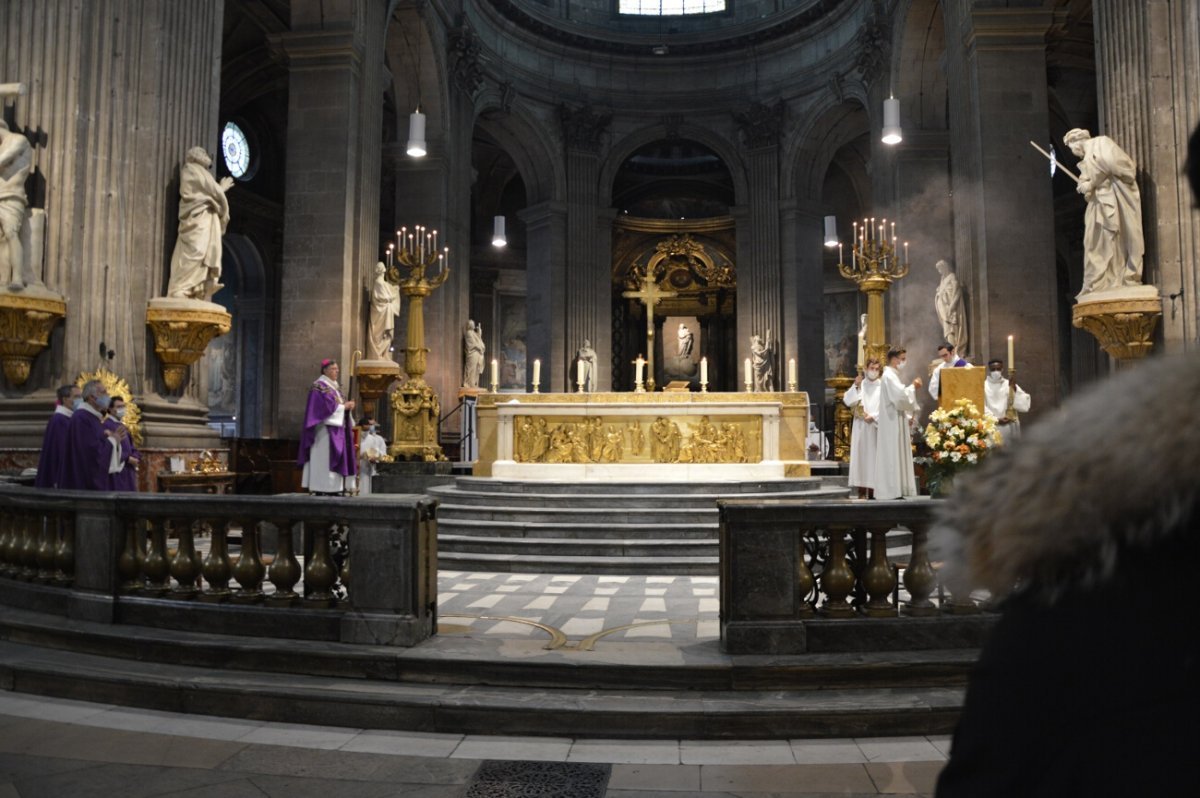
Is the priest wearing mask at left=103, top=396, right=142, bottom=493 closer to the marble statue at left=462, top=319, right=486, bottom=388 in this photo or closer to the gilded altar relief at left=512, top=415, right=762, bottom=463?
the gilded altar relief at left=512, top=415, right=762, bottom=463

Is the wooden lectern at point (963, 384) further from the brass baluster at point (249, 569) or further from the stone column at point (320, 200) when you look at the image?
the stone column at point (320, 200)

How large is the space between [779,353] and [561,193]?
305 inches

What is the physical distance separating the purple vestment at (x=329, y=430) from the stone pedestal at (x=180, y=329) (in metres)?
1.90

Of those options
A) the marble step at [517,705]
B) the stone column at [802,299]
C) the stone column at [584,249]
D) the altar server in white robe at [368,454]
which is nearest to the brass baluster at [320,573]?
the marble step at [517,705]

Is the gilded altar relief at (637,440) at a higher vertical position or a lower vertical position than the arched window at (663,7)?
lower

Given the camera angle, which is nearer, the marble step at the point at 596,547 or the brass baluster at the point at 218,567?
the brass baluster at the point at 218,567

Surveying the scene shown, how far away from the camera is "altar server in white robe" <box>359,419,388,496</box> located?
1291 cm

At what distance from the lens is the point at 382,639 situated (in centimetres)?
490

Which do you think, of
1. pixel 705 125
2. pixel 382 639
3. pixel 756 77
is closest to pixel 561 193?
pixel 705 125

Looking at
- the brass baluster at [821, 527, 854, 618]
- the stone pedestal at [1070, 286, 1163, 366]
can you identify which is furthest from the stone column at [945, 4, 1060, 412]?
the brass baluster at [821, 527, 854, 618]

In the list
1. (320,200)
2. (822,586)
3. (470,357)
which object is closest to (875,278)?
(320,200)

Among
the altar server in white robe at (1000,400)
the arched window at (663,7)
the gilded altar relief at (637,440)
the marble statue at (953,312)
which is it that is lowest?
the gilded altar relief at (637,440)

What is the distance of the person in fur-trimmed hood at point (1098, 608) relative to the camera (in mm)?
955

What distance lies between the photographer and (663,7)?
92.5 ft
